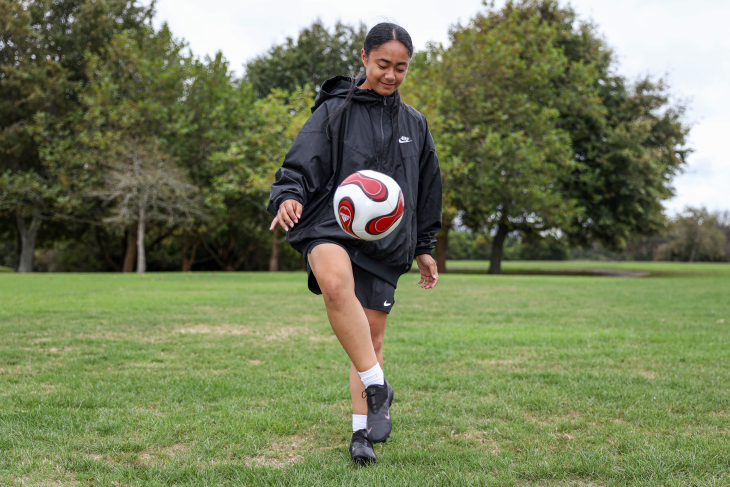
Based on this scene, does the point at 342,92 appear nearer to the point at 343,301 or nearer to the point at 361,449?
the point at 343,301

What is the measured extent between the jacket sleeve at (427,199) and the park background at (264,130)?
1666 cm

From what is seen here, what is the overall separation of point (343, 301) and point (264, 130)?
21.2 metres

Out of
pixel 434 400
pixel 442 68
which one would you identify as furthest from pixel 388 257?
pixel 442 68

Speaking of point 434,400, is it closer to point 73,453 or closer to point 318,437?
point 318,437

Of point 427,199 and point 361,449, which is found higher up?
point 427,199

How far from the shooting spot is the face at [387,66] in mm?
2715

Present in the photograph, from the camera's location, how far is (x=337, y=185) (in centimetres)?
286

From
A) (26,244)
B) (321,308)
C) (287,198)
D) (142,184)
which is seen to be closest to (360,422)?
(287,198)

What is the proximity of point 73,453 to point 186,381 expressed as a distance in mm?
1499

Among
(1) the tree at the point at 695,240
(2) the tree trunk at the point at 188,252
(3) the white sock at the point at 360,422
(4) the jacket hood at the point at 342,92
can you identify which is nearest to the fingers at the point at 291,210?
(4) the jacket hood at the point at 342,92

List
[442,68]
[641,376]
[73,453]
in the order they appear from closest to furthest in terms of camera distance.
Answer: [73,453]
[641,376]
[442,68]

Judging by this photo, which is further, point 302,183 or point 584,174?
point 584,174

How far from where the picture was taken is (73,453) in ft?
8.49

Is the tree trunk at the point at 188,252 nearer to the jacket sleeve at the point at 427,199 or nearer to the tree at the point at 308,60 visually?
the tree at the point at 308,60
